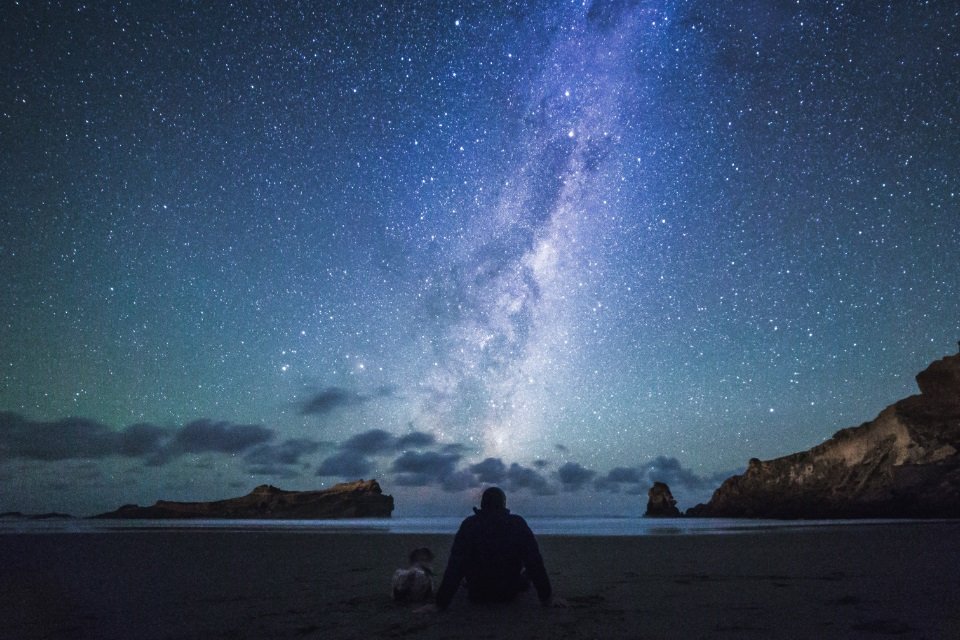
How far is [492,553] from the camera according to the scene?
6.61 m

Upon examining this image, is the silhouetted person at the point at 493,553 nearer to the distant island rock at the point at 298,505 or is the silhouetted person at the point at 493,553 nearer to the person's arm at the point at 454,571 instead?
the person's arm at the point at 454,571

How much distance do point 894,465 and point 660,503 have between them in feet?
260

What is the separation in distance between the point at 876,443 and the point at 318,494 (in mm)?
132851

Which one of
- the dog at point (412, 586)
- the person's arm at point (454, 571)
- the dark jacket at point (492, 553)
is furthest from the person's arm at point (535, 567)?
the dog at point (412, 586)

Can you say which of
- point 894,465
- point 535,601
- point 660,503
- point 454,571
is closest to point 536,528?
point 535,601

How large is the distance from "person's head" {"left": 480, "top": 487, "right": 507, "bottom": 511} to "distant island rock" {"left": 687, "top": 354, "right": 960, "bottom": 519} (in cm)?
6578

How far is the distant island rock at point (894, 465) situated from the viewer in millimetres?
51719

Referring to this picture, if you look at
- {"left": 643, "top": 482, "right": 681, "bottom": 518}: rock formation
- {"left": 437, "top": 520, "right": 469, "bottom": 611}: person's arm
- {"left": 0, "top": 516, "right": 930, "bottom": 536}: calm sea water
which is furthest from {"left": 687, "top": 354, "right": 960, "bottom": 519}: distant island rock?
{"left": 437, "top": 520, "right": 469, "bottom": 611}: person's arm

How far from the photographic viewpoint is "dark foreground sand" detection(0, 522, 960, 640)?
17.7 ft

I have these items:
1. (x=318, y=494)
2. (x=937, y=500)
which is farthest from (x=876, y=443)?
(x=318, y=494)

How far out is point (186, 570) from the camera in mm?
11672

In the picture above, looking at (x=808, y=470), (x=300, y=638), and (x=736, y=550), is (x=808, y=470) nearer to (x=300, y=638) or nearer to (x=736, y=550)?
(x=736, y=550)

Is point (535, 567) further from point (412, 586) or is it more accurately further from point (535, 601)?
point (412, 586)

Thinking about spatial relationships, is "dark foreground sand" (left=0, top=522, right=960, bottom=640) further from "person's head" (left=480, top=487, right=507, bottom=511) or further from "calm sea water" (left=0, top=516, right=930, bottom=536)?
"calm sea water" (left=0, top=516, right=930, bottom=536)
